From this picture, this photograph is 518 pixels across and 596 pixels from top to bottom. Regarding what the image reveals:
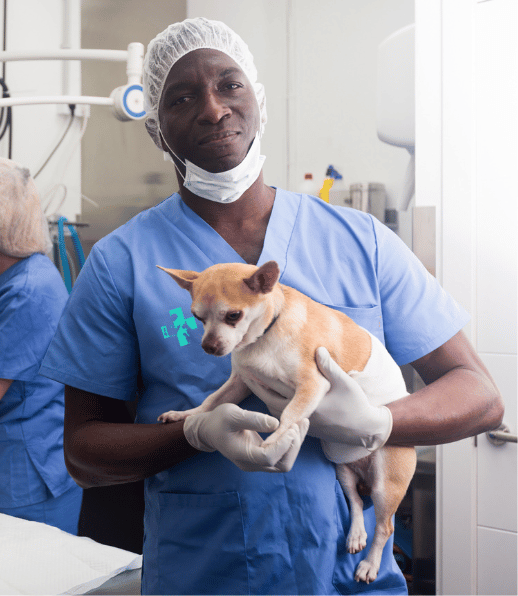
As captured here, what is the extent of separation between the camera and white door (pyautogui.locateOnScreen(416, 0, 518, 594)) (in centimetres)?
148

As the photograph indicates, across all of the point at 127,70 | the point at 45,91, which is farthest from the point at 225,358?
the point at 45,91

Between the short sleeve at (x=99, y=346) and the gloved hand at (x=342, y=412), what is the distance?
0.88 ft

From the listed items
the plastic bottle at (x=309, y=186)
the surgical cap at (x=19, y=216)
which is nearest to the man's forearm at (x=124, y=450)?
the surgical cap at (x=19, y=216)

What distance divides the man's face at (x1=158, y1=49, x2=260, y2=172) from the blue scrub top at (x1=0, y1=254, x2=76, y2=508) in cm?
92

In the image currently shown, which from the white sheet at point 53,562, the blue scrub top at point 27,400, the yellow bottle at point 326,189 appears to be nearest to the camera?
the white sheet at point 53,562

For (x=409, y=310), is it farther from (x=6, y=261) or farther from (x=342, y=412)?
(x=6, y=261)

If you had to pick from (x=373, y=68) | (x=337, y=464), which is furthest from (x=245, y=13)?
(x=337, y=464)

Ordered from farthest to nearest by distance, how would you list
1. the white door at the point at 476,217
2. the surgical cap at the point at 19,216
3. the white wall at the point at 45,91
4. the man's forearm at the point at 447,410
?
the white wall at the point at 45,91 < the surgical cap at the point at 19,216 < the white door at the point at 476,217 < the man's forearm at the point at 447,410

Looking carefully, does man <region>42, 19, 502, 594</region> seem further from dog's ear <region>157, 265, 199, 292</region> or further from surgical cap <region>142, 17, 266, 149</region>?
dog's ear <region>157, 265, 199, 292</region>

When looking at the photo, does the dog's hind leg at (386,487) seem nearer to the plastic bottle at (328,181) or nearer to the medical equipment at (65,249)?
the plastic bottle at (328,181)

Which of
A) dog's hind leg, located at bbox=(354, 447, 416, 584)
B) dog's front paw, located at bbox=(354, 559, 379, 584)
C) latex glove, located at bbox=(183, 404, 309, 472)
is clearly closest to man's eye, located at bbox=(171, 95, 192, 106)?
latex glove, located at bbox=(183, 404, 309, 472)

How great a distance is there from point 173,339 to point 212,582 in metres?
0.37

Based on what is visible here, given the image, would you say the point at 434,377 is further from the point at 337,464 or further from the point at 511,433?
the point at 511,433

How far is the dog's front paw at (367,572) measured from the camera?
0.80 metres
